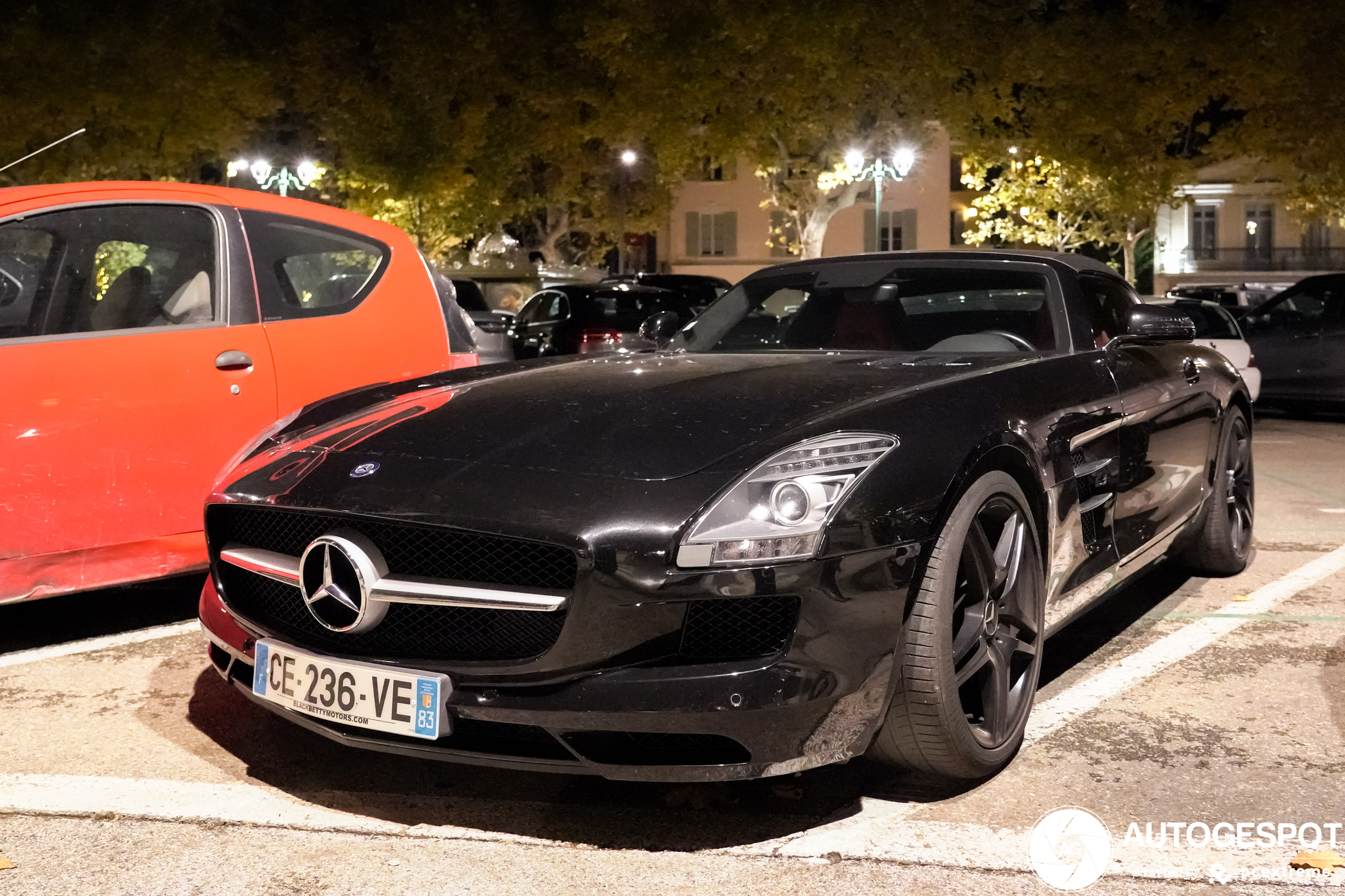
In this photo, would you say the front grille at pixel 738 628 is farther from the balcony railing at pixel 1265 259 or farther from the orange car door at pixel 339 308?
the balcony railing at pixel 1265 259

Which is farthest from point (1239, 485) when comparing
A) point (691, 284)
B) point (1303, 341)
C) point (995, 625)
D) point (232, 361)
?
point (691, 284)

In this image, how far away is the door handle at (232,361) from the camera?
5.11 metres

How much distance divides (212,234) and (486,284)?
2948cm

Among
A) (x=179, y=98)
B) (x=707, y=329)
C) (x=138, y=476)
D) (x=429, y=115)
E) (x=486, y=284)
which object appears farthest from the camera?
(x=486, y=284)

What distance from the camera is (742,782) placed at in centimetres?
366

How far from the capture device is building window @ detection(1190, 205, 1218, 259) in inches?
2398

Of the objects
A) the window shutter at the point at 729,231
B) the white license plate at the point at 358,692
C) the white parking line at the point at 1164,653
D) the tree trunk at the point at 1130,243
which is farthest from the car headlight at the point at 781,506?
the window shutter at the point at 729,231

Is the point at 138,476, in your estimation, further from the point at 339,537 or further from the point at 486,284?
the point at 486,284

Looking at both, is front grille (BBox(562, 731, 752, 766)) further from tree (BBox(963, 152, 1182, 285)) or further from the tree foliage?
tree (BBox(963, 152, 1182, 285))

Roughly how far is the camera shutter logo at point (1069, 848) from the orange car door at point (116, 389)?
301 cm

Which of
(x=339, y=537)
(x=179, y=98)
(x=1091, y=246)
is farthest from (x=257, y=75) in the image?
(x=1091, y=246)

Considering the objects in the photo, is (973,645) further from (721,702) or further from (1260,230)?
(1260,230)

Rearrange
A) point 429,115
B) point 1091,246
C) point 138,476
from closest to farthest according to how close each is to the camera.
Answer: point 138,476 < point 429,115 < point 1091,246

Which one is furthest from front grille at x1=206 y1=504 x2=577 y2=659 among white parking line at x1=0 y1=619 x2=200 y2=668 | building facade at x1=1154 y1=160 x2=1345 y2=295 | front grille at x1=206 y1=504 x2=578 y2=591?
building facade at x1=1154 y1=160 x2=1345 y2=295
